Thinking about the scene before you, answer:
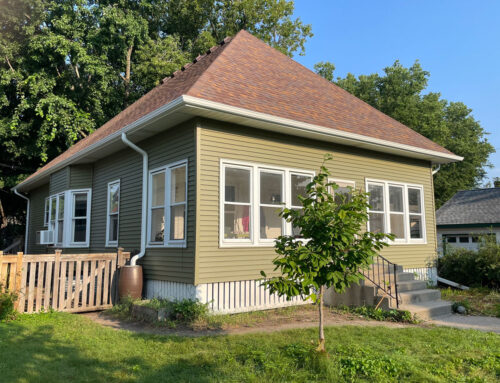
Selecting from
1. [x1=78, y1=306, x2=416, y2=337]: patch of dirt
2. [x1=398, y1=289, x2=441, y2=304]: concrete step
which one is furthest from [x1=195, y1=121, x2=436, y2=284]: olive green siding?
[x1=398, y1=289, x2=441, y2=304]: concrete step

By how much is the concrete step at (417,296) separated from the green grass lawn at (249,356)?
1901 millimetres

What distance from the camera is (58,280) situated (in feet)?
26.5

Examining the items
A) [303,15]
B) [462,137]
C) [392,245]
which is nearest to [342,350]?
[392,245]

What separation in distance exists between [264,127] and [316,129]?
1.23 metres

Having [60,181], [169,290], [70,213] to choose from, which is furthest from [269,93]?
[60,181]

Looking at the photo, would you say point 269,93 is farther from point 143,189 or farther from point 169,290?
point 169,290

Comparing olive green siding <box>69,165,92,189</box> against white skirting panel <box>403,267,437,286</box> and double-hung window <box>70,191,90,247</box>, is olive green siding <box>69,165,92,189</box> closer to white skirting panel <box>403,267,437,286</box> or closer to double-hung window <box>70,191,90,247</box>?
double-hung window <box>70,191,90,247</box>

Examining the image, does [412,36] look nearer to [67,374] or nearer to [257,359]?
[257,359]

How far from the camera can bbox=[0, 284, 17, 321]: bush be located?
6.93m

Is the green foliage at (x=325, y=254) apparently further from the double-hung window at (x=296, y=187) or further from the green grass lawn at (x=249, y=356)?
the double-hung window at (x=296, y=187)

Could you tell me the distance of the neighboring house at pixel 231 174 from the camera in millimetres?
7801

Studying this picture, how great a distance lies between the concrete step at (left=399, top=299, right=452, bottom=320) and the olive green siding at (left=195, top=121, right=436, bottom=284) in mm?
2272

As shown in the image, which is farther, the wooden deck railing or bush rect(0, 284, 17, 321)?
the wooden deck railing

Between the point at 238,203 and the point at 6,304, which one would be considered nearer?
the point at 6,304
